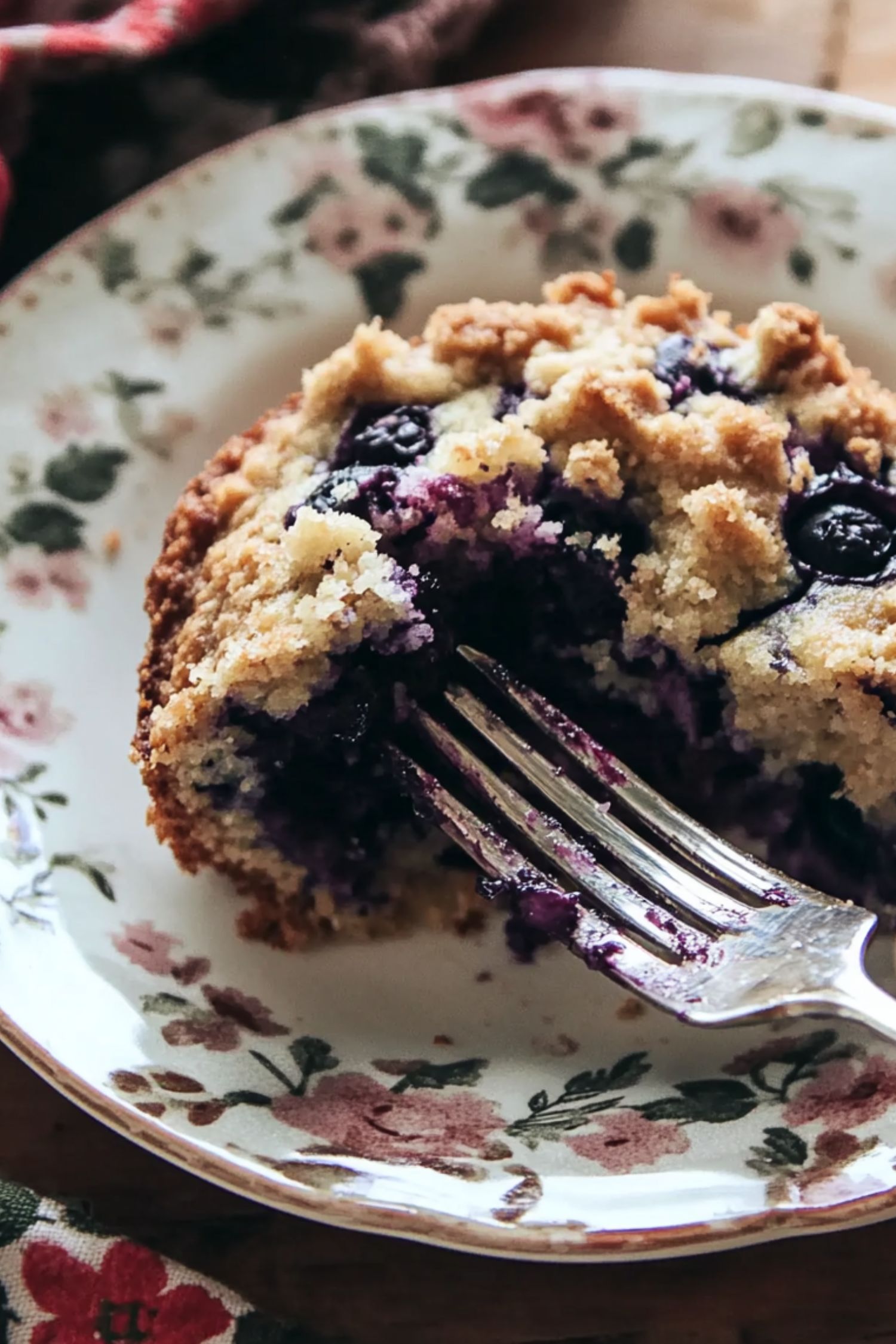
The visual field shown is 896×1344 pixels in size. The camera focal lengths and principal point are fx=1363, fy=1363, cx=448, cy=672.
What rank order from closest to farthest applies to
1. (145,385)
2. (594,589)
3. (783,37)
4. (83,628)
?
(594,589) < (83,628) < (145,385) < (783,37)

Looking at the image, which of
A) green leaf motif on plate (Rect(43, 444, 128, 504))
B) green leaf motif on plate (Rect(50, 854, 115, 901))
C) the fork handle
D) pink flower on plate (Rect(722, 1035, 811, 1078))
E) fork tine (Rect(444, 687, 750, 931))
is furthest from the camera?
green leaf motif on plate (Rect(43, 444, 128, 504))

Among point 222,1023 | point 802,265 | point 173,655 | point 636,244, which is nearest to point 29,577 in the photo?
point 173,655

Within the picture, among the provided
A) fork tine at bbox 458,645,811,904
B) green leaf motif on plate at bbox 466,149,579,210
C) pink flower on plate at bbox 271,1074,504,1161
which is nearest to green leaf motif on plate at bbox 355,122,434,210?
green leaf motif on plate at bbox 466,149,579,210

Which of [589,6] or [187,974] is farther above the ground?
[589,6]

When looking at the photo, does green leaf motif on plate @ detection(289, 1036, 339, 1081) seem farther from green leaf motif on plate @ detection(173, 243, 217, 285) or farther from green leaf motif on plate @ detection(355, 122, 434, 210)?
green leaf motif on plate @ detection(355, 122, 434, 210)

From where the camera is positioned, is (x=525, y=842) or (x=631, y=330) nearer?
(x=525, y=842)

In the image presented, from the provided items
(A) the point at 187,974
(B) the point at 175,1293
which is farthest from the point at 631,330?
(B) the point at 175,1293

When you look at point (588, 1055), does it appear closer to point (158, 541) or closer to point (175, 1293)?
point (175, 1293)

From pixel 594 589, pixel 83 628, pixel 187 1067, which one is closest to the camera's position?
pixel 187 1067
